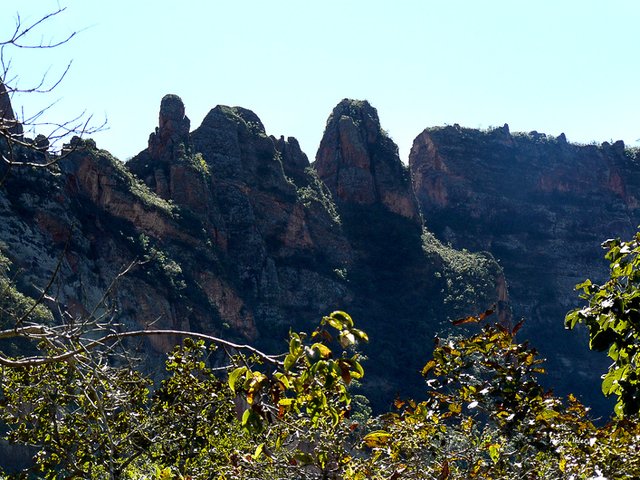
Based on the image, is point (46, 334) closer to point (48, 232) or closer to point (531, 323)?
point (48, 232)

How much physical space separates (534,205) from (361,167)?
2316 centimetres

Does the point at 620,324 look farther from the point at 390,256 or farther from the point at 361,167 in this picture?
the point at 361,167

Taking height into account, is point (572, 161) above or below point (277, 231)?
above

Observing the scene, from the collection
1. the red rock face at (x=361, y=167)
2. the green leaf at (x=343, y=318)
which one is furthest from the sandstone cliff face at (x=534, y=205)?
the green leaf at (x=343, y=318)

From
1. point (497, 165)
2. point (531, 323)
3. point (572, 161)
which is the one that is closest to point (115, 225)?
point (531, 323)

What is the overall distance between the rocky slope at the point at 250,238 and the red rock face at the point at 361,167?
0.38 feet

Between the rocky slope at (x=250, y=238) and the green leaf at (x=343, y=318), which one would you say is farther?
the rocky slope at (x=250, y=238)

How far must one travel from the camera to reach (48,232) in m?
34.6

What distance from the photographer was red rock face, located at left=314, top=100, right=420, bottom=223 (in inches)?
2395

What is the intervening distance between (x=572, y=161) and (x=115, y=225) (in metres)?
53.8

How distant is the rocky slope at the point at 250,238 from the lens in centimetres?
3575

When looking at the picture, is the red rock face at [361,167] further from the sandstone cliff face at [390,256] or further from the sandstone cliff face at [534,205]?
the sandstone cliff face at [534,205]

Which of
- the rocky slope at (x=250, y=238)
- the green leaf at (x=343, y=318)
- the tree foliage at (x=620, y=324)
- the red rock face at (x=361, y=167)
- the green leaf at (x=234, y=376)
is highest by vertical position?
the red rock face at (x=361, y=167)

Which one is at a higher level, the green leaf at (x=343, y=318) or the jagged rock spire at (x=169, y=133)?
the jagged rock spire at (x=169, y=133)
